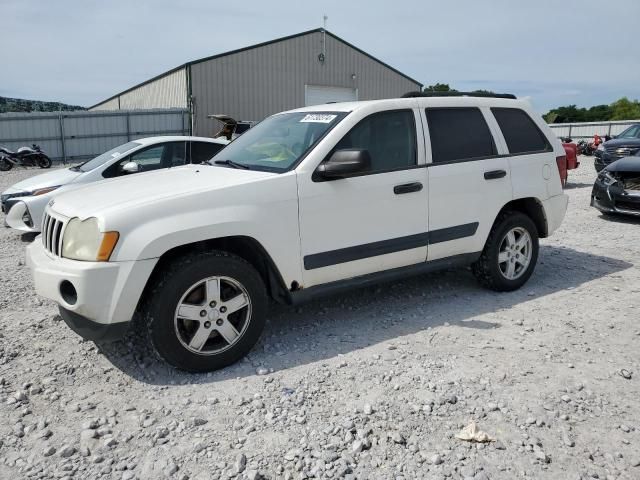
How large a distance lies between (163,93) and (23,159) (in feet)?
33.2

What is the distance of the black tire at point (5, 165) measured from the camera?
59.2 feet

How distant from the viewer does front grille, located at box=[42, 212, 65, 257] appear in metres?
3.38

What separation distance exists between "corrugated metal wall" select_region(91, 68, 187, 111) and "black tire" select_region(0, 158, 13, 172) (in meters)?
8.32

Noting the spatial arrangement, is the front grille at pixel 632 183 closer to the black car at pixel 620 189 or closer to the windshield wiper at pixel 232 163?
the black car at pixel 620 189

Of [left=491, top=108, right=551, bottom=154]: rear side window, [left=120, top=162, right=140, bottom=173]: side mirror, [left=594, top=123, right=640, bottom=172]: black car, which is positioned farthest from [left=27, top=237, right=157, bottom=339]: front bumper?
[left=594, top=123, right=640, bottom=172]: black car

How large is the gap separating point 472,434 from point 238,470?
121cm

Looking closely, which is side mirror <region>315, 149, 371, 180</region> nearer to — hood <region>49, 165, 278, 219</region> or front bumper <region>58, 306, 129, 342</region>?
hood <region>49, 165, 278, 219</region>

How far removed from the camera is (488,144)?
15.8 feet

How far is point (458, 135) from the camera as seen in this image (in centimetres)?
462

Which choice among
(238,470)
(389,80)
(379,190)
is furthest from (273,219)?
(389,80)

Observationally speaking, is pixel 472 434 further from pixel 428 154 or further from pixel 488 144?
pixel 488 144

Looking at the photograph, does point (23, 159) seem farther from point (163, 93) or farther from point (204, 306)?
point (204, 306)

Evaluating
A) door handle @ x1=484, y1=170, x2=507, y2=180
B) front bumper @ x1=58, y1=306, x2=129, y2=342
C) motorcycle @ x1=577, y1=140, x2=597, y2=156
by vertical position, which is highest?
motorcycle @ x1=577, y1=140, x2=597, y2=156

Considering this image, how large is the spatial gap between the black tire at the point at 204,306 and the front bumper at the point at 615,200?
7275 millimetres
